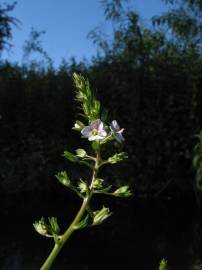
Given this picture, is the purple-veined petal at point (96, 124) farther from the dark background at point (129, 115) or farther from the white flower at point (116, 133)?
the dark background at point (129, 115)

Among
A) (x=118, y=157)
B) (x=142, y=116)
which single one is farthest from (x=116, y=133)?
(x=142, y=116)

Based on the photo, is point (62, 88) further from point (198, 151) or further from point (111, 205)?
point (198, 151)

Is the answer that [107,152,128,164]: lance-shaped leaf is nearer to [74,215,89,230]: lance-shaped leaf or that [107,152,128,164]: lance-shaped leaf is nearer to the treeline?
[74,215,89,230]: lance-shaped leaf

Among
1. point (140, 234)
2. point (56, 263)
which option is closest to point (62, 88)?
point (140, 234)

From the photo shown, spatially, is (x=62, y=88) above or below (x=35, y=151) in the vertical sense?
above

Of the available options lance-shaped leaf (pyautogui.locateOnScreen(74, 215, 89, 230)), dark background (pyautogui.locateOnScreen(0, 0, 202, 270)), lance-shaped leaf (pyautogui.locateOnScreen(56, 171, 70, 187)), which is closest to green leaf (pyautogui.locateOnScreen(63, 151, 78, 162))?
lance-shaped leaf (pyautogui.locateOnScreen(56, 171, 70, 187))
